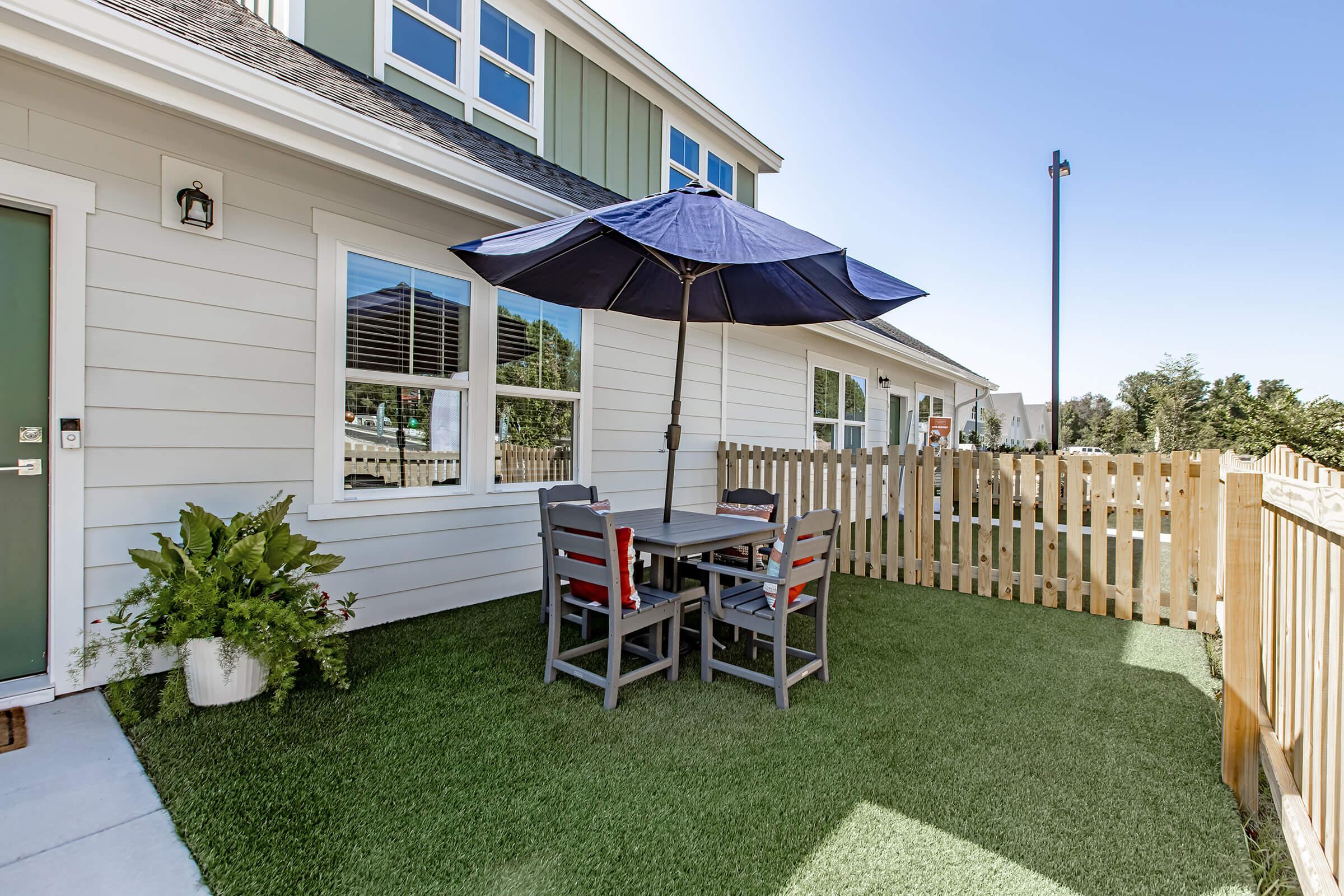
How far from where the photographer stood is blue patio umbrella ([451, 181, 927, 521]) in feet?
8.87

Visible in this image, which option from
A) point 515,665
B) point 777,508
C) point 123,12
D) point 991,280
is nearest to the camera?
point 123,12

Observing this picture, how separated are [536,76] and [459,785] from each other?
19.4 feet

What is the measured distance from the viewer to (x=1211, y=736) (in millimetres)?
2543

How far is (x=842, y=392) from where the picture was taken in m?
9.25

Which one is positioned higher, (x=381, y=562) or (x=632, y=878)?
(x=381, y=562)

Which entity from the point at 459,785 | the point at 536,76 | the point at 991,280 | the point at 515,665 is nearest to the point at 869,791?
Result: the point at 459,785

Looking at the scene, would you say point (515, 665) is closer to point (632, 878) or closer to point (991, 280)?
point (632, 878)

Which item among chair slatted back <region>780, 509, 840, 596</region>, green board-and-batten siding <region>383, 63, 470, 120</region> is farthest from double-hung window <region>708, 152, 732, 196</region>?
chair slatted back <region>780, 509, 840, 596</region>

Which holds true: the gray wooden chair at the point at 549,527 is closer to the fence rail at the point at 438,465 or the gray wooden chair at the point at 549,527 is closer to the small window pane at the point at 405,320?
the fence rail at the point at 438,465

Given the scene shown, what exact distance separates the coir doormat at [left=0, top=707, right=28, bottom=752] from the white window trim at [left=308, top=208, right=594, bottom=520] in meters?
1.40

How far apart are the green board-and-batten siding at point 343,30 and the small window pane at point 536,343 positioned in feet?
6.60

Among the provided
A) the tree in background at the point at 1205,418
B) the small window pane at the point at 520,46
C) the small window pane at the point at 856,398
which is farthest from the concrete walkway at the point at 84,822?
the tree in background at the point at 1205,418

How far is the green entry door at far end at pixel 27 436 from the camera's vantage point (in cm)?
258

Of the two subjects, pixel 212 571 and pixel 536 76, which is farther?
pixel 536 76
